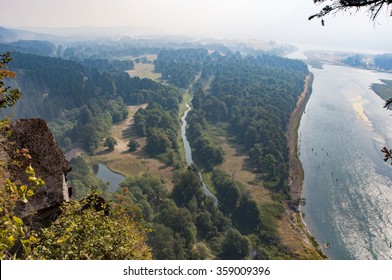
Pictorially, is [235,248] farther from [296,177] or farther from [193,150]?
[193,150]

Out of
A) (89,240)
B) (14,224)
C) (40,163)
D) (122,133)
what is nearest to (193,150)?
(122,133)

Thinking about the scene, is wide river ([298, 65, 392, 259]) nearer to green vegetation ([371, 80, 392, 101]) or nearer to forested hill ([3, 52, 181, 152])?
green vegetation ([371, 80, 392, 101])

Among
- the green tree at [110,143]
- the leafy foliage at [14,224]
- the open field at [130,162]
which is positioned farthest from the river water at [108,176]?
the leafy foliage at [14,224]

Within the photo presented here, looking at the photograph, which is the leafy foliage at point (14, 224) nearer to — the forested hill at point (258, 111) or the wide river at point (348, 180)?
the wide river at point (348, 180)

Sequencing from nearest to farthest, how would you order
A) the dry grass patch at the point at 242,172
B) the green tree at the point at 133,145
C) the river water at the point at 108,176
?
1. the dry grass patch at the point at 242,172
2. the river water at the point at 108,176
3. the green tree at the point at 133,145

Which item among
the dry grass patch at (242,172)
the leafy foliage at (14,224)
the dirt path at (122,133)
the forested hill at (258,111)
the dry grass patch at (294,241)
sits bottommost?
the dry grass patch at (294,241)

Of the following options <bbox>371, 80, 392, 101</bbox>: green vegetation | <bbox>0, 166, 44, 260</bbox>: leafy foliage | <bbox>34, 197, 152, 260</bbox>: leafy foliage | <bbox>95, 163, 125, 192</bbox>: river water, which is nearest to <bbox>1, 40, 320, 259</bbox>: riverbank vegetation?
<bbox>34, 197, 152, 260</bbox>: leafy foliage
